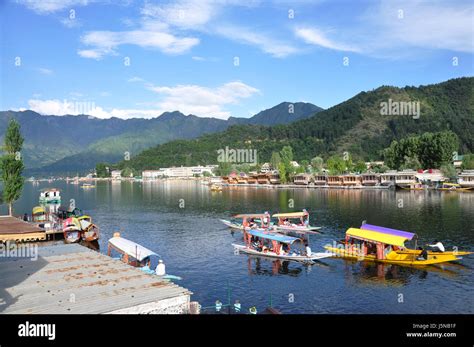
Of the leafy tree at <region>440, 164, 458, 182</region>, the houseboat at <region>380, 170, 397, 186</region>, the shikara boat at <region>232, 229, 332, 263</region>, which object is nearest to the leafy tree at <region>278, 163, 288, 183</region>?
the houseboat at <region>380, 170, 397, 186</region>

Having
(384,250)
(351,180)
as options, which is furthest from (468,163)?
(384,250)

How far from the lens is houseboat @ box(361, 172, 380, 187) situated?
489 ft

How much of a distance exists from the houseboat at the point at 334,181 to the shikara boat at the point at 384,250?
11502 centimetres

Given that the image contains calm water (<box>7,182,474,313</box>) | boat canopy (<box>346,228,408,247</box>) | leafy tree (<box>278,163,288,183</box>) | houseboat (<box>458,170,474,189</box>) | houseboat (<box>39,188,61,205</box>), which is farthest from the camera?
leafy tree (<box>278,163,288,183</box>)

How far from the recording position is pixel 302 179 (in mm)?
171875

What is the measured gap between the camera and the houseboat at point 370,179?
489ft

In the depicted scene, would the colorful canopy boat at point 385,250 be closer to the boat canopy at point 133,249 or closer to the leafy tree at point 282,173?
the boat canopy at point 133,249

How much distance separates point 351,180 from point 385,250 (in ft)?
388

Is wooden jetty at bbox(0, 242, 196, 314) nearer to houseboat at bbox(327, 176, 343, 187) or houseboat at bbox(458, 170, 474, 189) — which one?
houseboat at bbox(458, 170, 474, 189)

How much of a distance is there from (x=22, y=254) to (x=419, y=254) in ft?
112

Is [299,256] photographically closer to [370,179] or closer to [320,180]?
[370,179]

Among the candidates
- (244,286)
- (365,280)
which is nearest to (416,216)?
(365,280)

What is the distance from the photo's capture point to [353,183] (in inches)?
5950
